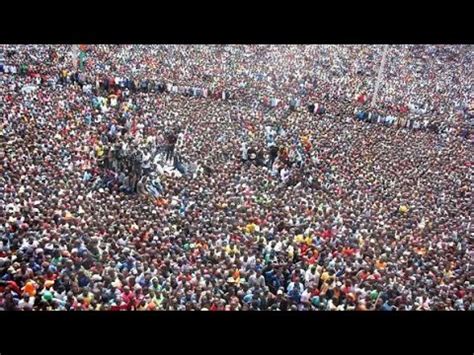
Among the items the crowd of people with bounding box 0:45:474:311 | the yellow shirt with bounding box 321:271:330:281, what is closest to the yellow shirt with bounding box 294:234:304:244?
the crowd of people with bounding box 0:45:474:311

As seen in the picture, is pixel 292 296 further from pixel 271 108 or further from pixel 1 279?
pixel 271 108

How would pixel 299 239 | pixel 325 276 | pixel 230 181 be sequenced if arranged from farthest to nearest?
pixel 230 181 → pixel 299 239 → pixel 325 276

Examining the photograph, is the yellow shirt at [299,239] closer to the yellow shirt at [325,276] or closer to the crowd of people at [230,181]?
the crowd of people at [230,181]

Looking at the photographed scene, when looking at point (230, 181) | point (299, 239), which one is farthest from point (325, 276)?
point (230, 181)

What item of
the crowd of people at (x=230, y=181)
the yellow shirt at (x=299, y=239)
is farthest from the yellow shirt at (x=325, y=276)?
the yellow shirt at (x=299, y=239)

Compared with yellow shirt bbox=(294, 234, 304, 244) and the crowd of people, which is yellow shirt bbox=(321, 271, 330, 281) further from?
yellow shirt bbox=(294, 234, 304, 244)

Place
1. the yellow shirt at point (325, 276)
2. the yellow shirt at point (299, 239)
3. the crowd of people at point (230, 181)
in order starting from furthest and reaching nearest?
1. the yellow shirt at point (299, 239)
2. the yellow shirt at point (325, 276)
3. the crowd of people at point (230, 181)

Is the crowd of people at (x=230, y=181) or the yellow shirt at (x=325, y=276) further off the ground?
the crowd of people at (x=230, y=181)

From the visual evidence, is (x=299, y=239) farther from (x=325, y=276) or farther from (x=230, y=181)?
(x=230, y=181)
